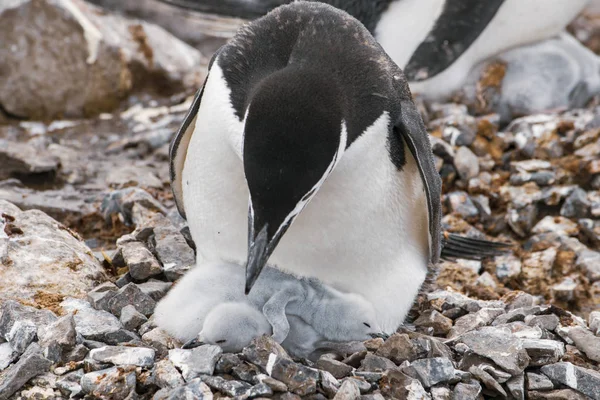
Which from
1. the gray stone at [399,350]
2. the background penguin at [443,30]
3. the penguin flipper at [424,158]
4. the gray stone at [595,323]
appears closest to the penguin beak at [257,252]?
the gray stone at [399,350]

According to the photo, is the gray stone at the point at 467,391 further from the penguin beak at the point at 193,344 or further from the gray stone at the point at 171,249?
the gray stone at the point at 171,249

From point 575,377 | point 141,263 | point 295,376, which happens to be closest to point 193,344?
point 295,376

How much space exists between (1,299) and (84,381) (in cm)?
59

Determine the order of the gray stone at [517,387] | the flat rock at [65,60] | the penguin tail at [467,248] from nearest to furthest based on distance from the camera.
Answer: the gray stone at [517,387] < the penguin tail at [467,248] < the flat rock at [65,60]

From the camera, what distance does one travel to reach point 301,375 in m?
2.14

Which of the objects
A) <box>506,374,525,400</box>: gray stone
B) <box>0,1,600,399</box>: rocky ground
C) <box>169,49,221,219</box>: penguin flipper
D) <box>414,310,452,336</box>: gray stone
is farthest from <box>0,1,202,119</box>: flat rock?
<box>506,374,525,400</box>: gray stone

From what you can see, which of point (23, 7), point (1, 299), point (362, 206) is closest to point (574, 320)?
point (362, 206)

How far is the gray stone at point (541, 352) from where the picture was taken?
7.99 feet

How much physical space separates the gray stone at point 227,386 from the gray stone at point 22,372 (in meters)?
0.42

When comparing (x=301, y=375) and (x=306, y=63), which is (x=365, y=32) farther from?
(x=301, y=375)

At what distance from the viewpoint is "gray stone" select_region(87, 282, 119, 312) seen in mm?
2588

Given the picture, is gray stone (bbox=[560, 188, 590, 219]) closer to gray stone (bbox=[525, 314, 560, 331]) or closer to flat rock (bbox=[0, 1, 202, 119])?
gray stone (bbox=[525, 314, 560, 331])

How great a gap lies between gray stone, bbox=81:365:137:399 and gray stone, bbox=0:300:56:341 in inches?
13.2

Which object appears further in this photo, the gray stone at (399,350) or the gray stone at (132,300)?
the gray stone at (132,300)
